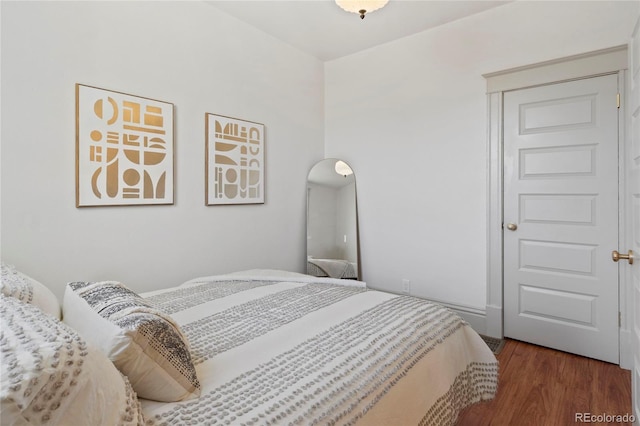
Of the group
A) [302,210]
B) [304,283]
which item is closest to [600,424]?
[304,283]

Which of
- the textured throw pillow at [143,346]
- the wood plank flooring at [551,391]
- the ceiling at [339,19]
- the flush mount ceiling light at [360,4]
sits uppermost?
the ceiling at [339,19]

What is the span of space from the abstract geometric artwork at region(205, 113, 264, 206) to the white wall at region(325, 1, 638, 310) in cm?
104

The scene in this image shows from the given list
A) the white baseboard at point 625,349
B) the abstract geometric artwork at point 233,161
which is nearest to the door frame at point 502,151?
the white baseboard at point 625,349

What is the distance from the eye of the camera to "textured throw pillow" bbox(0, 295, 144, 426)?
0.56 metres

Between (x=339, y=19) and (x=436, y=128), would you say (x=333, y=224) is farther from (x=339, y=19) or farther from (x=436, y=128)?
(x=339, y=19)

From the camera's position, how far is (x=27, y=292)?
4.00 feet

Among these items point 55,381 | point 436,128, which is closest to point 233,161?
point 436,128

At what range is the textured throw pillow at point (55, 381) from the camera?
0.56 m

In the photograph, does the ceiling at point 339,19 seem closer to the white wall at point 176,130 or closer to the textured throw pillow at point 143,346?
the white wall at point 176,130

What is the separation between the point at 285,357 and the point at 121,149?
6.13ft

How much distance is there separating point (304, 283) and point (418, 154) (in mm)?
1802

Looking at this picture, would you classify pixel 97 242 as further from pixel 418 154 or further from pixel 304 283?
pixel 418 154

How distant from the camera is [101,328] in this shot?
3.07 feet

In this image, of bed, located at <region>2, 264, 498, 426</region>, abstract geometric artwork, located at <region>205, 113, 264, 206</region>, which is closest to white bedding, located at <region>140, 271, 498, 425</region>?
bed, located at <region>2, 264, 498, 426</region>
